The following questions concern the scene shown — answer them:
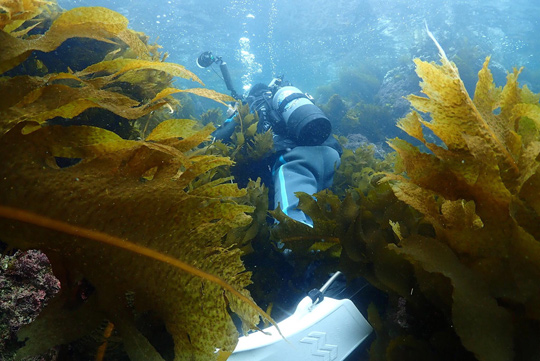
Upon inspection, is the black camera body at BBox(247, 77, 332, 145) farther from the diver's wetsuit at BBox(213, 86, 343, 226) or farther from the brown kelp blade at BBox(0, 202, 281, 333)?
the brown kelp blade at BBox(0, 202, 281, 333)

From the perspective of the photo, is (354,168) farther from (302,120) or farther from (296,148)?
(302,120)

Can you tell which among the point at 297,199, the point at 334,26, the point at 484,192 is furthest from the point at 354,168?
the point at 334,26

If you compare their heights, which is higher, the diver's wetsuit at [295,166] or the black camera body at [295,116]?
the black camera body at [295,116]

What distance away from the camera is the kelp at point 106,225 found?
0.67 m

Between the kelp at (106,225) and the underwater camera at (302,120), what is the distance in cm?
366

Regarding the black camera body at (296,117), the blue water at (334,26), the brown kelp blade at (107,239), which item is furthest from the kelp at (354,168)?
the blue water at (334,26)

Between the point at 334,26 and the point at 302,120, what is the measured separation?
86.3 ft

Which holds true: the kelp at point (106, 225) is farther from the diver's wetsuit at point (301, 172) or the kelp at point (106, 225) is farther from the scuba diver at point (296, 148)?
the scuba diver at point (296, 148)

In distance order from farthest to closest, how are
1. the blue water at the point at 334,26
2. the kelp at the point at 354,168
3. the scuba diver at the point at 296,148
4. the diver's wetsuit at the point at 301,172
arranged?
the blue water at the point at 334,26
the kelp at the point at 354,168
the scuba diver at the point at 296,148
the diver's wetsuit at the point at 301,172

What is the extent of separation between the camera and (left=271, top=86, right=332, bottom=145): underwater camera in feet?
14.1

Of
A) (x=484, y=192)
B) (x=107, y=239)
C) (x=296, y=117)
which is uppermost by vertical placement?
(x=484, y=192)

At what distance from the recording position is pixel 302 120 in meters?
4.30

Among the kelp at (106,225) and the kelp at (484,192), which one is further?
the kelp at (484,192)

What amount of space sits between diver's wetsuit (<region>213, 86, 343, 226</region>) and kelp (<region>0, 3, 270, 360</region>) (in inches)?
110
